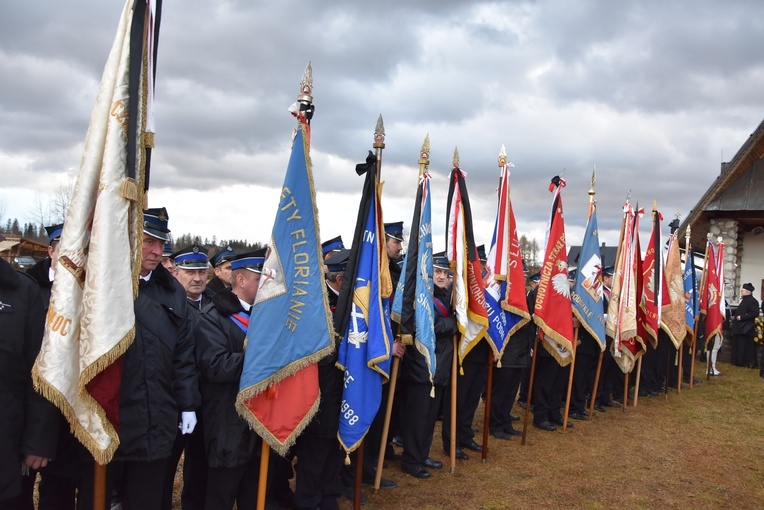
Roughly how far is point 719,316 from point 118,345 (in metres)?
12.4

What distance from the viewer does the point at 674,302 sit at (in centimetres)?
939

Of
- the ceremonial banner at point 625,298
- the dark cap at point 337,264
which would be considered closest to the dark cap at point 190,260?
the dark cap at point 337,264

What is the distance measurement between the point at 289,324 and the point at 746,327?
1413 centimetres

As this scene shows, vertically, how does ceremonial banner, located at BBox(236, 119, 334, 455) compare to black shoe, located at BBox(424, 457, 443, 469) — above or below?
above

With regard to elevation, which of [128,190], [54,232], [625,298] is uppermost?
[128,190]

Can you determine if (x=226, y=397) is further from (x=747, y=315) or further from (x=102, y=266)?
(x=747, y=315)

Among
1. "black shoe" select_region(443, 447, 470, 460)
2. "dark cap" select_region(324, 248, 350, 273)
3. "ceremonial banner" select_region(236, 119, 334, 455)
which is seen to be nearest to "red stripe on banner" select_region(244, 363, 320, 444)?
"ceremonial banner" select_region(236, 119, 334, 455)

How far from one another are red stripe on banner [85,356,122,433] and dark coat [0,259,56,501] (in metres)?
0.33

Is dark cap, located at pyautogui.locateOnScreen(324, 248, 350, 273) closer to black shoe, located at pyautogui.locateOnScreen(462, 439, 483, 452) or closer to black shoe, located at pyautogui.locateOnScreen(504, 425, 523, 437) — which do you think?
black shoe, located at pyautogui.locateOnScreen(462, 439, 483, 452)

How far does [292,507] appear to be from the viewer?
445 cm

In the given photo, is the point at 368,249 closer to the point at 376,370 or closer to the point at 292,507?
the point at 376,370

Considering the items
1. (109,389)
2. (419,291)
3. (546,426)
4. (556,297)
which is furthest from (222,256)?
(546,426)

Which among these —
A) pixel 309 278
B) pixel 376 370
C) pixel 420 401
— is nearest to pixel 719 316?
pixel 420 401

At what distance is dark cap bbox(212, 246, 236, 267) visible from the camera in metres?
5.50
